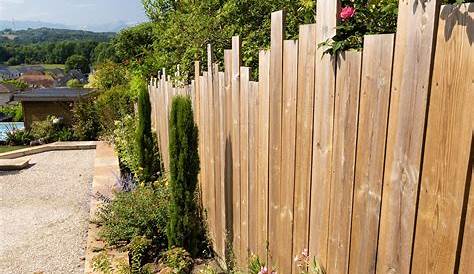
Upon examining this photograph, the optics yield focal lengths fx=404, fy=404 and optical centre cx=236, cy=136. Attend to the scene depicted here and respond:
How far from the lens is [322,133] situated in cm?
199

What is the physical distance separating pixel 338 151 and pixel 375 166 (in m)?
0.28

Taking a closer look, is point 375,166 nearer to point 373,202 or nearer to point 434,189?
point 373,202

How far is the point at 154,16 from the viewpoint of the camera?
13.4 meters

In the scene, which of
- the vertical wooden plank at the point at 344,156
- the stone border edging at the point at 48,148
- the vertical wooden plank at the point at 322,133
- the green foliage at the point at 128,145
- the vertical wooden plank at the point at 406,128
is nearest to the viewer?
the vertical wooden plank at the point at 406,128

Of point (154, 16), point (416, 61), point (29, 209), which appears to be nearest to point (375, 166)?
point (416, 61)

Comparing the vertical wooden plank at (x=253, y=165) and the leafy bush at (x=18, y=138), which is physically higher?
the vertical wooden plank at (x=253, y=165)

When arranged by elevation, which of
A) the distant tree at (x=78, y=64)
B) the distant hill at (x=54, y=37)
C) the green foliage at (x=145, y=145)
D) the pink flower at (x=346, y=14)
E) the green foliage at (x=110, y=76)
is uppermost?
the distant hill at (x=54, y=37)

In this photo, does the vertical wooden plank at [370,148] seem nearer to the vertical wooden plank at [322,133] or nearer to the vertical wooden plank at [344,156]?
the vertical wooden plank at [344,156]

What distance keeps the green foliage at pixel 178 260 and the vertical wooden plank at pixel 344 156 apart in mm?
1813

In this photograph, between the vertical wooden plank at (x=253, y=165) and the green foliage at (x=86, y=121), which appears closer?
the vertical wooden plank at (x=253, y=165)

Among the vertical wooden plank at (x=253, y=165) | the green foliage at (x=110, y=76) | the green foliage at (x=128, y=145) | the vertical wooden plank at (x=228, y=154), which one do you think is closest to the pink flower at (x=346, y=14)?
the vertical wooden plank at (x=253, y=165)

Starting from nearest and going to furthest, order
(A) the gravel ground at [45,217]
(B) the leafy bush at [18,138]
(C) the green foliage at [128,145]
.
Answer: (A) the gravel ground at [45,217]
(C) the green foliage at [128,145]
(B) the leafy bush at [18,138]

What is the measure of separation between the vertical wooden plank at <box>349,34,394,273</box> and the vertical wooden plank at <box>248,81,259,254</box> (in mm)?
1145

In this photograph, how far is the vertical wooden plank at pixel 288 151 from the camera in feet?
7.28
